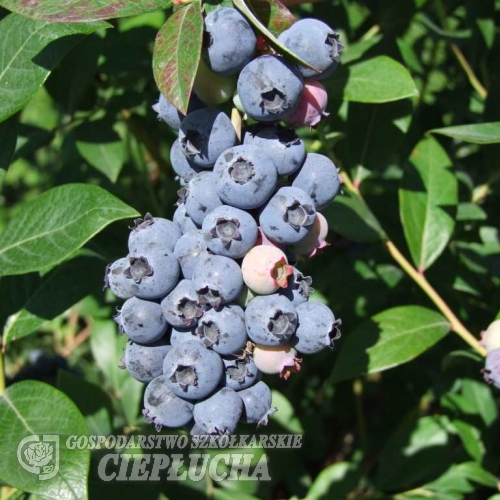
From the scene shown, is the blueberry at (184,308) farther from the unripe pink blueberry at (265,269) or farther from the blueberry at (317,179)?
the blueberry at (317,179)

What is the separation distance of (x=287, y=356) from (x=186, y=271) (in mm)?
204

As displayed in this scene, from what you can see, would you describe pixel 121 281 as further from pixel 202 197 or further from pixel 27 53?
pixel 27 53

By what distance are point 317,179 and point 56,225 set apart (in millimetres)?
481

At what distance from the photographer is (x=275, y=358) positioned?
107 centimetres

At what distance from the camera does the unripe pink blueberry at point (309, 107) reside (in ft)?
3.58

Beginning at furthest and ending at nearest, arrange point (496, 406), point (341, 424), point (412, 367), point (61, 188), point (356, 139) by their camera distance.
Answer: point (341, 424)
point (412, 367)
point (496, 406)
point (356, 139)
point (61, 188)

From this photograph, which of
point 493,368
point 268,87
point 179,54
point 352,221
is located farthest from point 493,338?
point 179,54

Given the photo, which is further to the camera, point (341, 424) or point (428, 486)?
point (341, 424)

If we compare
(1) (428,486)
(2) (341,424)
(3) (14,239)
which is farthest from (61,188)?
(2) (341,424)

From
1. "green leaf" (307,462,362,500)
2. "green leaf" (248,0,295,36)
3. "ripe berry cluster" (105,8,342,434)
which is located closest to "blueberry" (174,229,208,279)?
"ripe berry cluster" (105,8,342,434)

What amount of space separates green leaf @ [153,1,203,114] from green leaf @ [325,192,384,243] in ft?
2.02

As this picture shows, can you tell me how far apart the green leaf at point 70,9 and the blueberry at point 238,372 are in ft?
1.81

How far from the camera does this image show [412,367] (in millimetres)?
2211

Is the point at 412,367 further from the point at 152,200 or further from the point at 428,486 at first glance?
the point at 152,200
